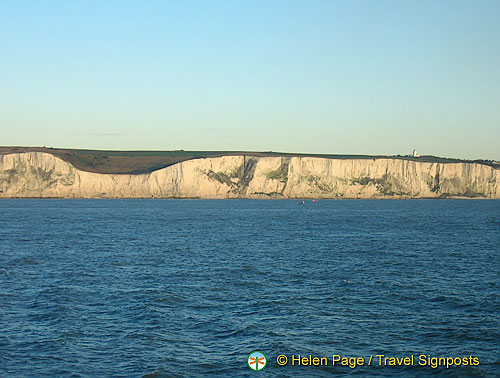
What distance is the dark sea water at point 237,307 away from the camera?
1702 centimetres

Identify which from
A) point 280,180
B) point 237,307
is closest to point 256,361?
point 237,307

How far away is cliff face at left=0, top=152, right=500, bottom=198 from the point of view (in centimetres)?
13212

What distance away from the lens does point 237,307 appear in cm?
2295

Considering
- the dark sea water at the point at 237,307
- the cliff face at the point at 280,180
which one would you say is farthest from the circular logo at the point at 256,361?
the cliff face at the point at 280,180

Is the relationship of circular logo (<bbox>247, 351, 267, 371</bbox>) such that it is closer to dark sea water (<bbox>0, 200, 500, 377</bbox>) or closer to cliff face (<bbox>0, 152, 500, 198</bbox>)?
dark sea water (<bbox>0, 200, 500, 377</bbox>)

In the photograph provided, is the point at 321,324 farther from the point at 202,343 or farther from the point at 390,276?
the point at 390,276

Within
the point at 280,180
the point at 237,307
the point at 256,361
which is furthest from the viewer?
the point at 280,180

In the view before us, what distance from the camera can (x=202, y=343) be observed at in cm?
1839

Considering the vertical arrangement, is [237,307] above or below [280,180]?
below

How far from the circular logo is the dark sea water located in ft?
0.53

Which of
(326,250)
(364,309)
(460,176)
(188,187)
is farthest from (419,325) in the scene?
(460,176)

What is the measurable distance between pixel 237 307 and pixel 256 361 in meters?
6.26

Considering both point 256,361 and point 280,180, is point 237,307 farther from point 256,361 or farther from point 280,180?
point 280,180

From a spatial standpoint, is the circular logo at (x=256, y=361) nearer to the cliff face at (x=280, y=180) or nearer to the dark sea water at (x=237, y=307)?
the dark sea water at (x=237, y=307)
